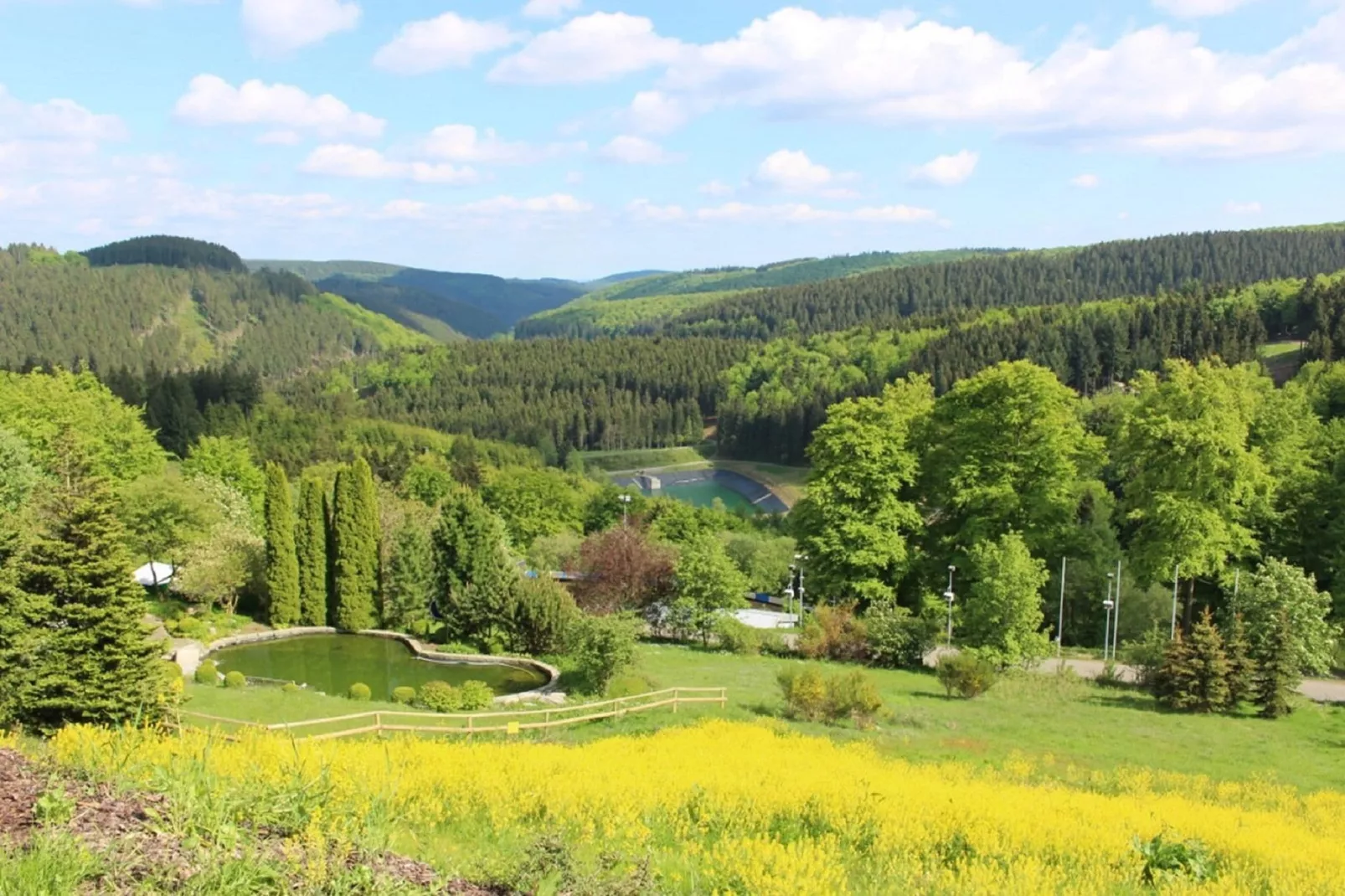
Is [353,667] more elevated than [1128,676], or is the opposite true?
[1128,676]

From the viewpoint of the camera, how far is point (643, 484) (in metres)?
131

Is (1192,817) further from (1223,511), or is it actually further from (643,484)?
(643,484)

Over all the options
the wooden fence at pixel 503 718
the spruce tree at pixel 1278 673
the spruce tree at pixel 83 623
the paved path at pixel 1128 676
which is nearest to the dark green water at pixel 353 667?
the wooden fence at pixel 503 718

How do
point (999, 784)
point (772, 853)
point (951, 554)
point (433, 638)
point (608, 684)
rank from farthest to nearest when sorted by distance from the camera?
point (433, 638) → point (951, 554) → point (608, 684) → point (999, 784) → point (772, 853)

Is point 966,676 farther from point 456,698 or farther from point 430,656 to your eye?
point 430,656

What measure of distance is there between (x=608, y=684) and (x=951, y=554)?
18003 mm

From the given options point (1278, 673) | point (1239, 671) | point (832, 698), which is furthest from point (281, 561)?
point (1278, 673)

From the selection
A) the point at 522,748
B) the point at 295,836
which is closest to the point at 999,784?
the point at 522,748

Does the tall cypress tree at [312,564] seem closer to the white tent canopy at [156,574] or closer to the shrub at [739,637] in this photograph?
the white tent canopy at [156,574]

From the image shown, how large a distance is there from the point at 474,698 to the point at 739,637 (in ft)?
41.0

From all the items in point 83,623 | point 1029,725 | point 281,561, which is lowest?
point 1029,725

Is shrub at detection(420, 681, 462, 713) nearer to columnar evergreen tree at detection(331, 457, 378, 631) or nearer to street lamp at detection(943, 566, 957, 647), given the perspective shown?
columnar evergreen tree at detection(331, 457, 378, 631)

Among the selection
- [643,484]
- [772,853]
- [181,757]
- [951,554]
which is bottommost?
[643,484]

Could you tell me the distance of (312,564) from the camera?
47.1 meters
